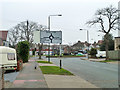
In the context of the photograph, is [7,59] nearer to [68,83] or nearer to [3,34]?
[68,83]

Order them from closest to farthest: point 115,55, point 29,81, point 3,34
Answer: point 29,81 → point 115,55 → point 3,34

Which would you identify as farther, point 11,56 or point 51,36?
point 51,36

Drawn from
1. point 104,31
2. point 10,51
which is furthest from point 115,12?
point 10,51

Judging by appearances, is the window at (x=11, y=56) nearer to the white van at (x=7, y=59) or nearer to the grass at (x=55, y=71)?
the white van at (x=7, y=59)

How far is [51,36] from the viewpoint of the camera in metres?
22.6

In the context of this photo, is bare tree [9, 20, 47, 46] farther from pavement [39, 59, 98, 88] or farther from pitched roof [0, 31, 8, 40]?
pavement [39, 59, 98, 88]

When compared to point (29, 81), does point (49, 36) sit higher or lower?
higher

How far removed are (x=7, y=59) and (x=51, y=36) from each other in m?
6.38

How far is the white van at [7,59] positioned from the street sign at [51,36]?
501 centimetres

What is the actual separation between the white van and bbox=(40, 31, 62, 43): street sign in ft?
16.4

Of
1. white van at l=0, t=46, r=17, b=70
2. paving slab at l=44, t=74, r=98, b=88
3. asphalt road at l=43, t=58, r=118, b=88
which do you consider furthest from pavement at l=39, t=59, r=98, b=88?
white van at l=0, t=46, r=17, b=70

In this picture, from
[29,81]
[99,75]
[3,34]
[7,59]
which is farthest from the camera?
[3,34]

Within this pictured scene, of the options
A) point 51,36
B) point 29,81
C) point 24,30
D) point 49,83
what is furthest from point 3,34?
point 49,83

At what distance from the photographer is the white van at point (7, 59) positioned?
A: 1748 cm
